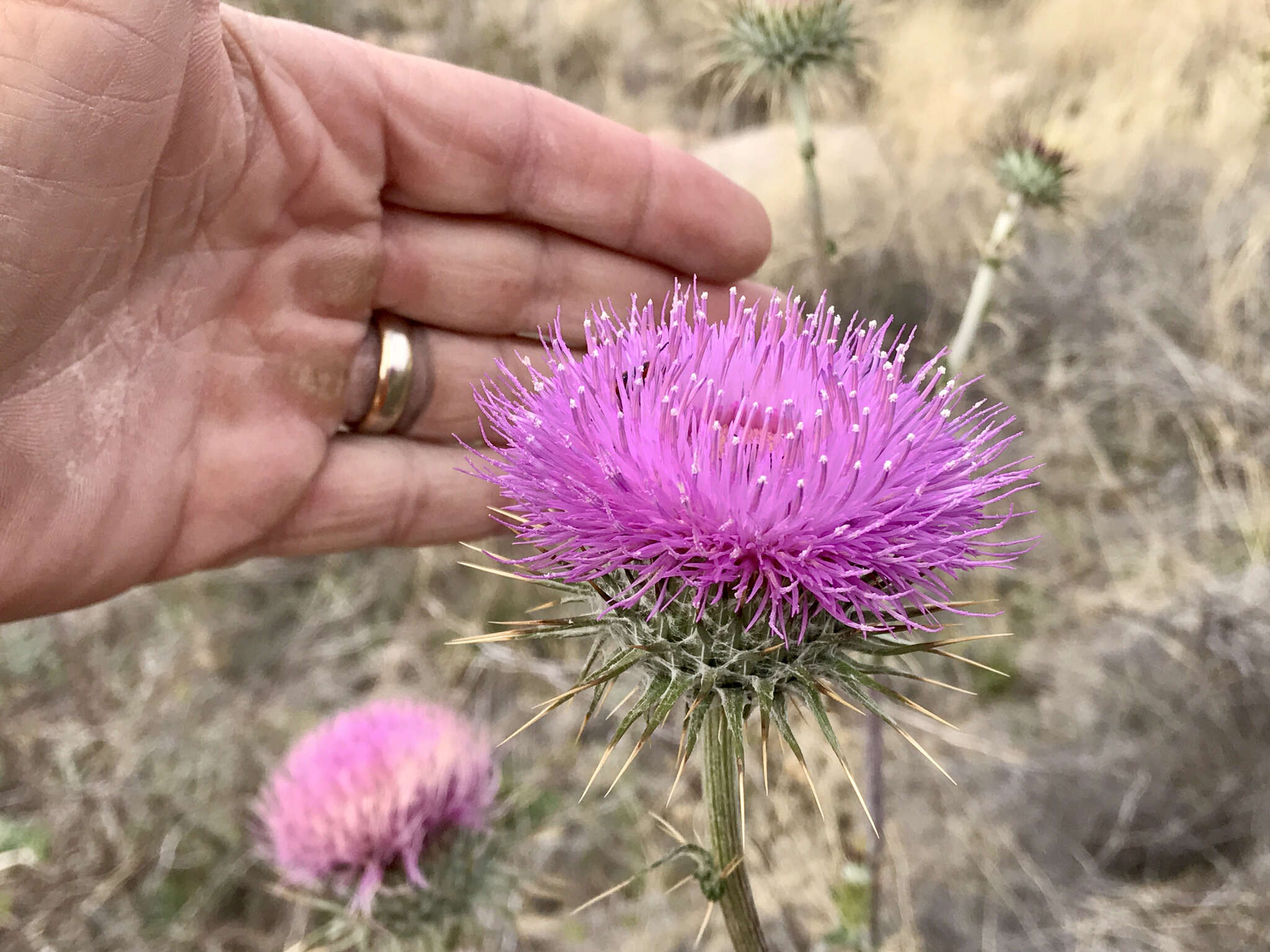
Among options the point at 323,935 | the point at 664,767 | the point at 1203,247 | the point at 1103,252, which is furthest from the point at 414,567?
the point at 1203,247

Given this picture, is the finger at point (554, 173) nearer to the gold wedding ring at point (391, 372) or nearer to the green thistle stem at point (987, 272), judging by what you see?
the gold wedding ring at point (391, 372)

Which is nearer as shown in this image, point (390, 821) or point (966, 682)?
point (390, 821)

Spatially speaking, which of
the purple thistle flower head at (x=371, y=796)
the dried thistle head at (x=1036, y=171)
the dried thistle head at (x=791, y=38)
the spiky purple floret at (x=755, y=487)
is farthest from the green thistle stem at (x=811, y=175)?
the purple thistle flower head at (x=371, y=796)

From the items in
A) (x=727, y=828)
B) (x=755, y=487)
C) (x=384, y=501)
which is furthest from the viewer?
(x=384, y=501)

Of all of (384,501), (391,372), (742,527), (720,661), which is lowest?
(384,501)

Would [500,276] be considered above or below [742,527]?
below

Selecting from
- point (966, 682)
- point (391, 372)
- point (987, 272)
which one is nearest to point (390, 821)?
point (391, 372)

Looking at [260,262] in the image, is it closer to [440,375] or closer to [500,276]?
[440,375]
